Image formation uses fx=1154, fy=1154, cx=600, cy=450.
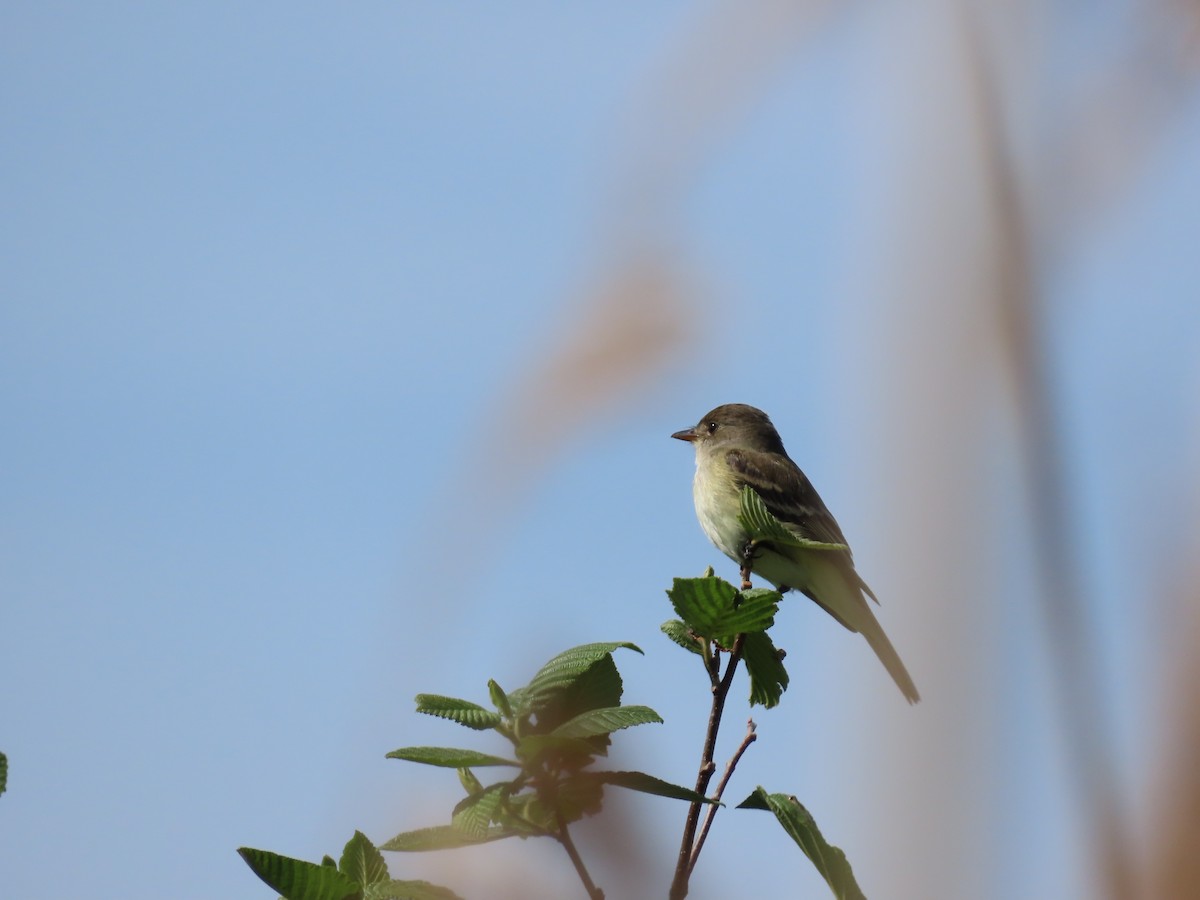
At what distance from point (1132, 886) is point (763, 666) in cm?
93

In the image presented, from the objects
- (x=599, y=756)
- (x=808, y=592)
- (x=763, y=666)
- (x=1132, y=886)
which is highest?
(x=808, y=592)

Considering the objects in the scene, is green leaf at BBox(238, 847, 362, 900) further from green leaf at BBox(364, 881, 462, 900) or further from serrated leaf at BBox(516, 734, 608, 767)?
serrated leaf at BBox(516, 734, 608, 767)

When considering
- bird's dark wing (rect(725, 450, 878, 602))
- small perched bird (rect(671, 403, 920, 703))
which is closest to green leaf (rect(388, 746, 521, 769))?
small perched bird (rect(671, 403, 920, 703))

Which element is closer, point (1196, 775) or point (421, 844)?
point (1196, 775)

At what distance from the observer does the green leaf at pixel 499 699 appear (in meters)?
1.29

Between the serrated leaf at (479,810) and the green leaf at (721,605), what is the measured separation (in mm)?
379

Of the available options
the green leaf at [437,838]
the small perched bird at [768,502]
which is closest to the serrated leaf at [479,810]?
the green leaf at [437,838]

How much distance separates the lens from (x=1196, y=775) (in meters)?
0.89

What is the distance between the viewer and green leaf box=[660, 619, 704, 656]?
170cm

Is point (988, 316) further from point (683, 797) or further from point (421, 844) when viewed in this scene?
point (421, 844)

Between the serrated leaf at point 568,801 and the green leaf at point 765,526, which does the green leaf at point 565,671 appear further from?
the green leaf at point 765,526

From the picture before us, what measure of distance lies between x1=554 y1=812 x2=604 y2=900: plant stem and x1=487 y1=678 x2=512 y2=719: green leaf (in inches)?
5.3

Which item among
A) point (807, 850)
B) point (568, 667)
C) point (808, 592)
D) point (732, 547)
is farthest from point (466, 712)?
point (808, 592)

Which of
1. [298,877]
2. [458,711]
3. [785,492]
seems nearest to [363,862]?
[298,877]
